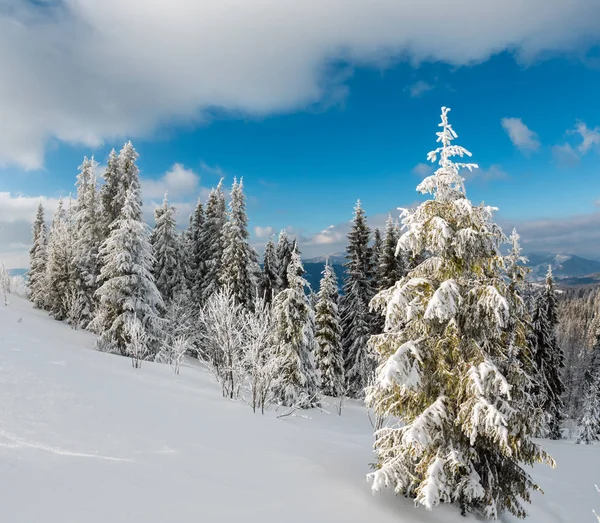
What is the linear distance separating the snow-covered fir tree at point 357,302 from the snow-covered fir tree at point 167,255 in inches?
616

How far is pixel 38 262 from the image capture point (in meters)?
40.9

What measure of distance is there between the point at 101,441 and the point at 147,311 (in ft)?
63.6

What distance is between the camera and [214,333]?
18.2m

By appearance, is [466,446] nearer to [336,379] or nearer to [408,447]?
[408,447]

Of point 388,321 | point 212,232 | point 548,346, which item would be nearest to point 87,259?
point 212,232

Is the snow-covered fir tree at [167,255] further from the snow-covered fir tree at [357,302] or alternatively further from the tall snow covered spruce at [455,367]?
the tall snow covered spruce at [455,367]

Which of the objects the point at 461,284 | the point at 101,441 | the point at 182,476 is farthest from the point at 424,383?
the point at 101,441

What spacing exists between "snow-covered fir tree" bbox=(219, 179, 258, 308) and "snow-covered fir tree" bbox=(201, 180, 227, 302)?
2.44 meters

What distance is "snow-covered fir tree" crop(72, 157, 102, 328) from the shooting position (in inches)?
1216

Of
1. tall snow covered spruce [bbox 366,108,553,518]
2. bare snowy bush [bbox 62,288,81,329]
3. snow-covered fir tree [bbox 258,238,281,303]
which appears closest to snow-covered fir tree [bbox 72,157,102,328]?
bare snowy bush [bbox 62,288,81,329]

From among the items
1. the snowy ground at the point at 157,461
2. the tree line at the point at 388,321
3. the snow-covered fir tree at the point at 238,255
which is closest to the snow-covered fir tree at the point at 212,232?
the tree line at the point at 388,321

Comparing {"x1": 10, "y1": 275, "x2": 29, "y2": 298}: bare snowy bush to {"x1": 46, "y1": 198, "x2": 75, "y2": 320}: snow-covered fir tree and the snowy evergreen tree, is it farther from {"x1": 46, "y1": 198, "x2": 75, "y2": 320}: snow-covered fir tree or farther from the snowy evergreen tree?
the snowy evergreen tree

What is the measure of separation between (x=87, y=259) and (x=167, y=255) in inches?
254

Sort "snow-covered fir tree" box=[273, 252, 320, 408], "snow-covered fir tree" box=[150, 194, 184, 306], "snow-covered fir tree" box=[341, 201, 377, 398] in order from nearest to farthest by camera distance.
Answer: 1. "snow-covered fir tree" box=[273, 252, 320, 408]
2. "snow-covered fir tree" box=[341, 201, 377, 398]
3. "snow-covered fir tree" box=[150, 194, 184, 306]
